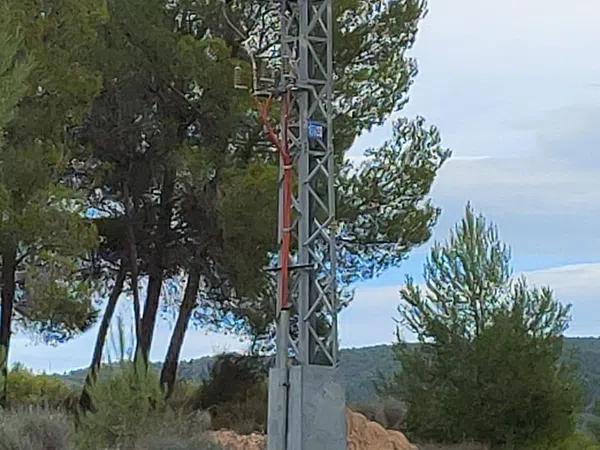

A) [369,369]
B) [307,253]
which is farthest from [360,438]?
[307,253]

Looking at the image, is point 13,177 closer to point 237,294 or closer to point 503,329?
point 237,294

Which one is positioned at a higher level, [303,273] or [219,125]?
[219,125]

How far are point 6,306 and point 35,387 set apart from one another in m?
5.31

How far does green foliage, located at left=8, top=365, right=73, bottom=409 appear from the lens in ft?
82.5

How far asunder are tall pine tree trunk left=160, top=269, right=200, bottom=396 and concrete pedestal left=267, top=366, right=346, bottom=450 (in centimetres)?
1479

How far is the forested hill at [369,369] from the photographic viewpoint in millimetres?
26386

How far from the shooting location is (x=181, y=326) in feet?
88.6

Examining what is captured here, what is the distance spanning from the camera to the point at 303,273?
12422mm

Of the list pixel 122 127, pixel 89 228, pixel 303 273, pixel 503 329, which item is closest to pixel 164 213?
pixel 122 127

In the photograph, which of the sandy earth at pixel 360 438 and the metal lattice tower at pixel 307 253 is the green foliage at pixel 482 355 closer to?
the sandy earth at pixel 360 438

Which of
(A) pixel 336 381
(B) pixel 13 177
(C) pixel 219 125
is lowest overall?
(A) pixel 336 381

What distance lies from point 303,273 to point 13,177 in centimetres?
882

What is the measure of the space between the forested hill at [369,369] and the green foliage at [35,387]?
0.36m

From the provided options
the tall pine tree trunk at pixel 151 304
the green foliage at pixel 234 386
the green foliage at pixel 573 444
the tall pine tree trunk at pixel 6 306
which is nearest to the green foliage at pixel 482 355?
the green foliage at pixel 573 444
